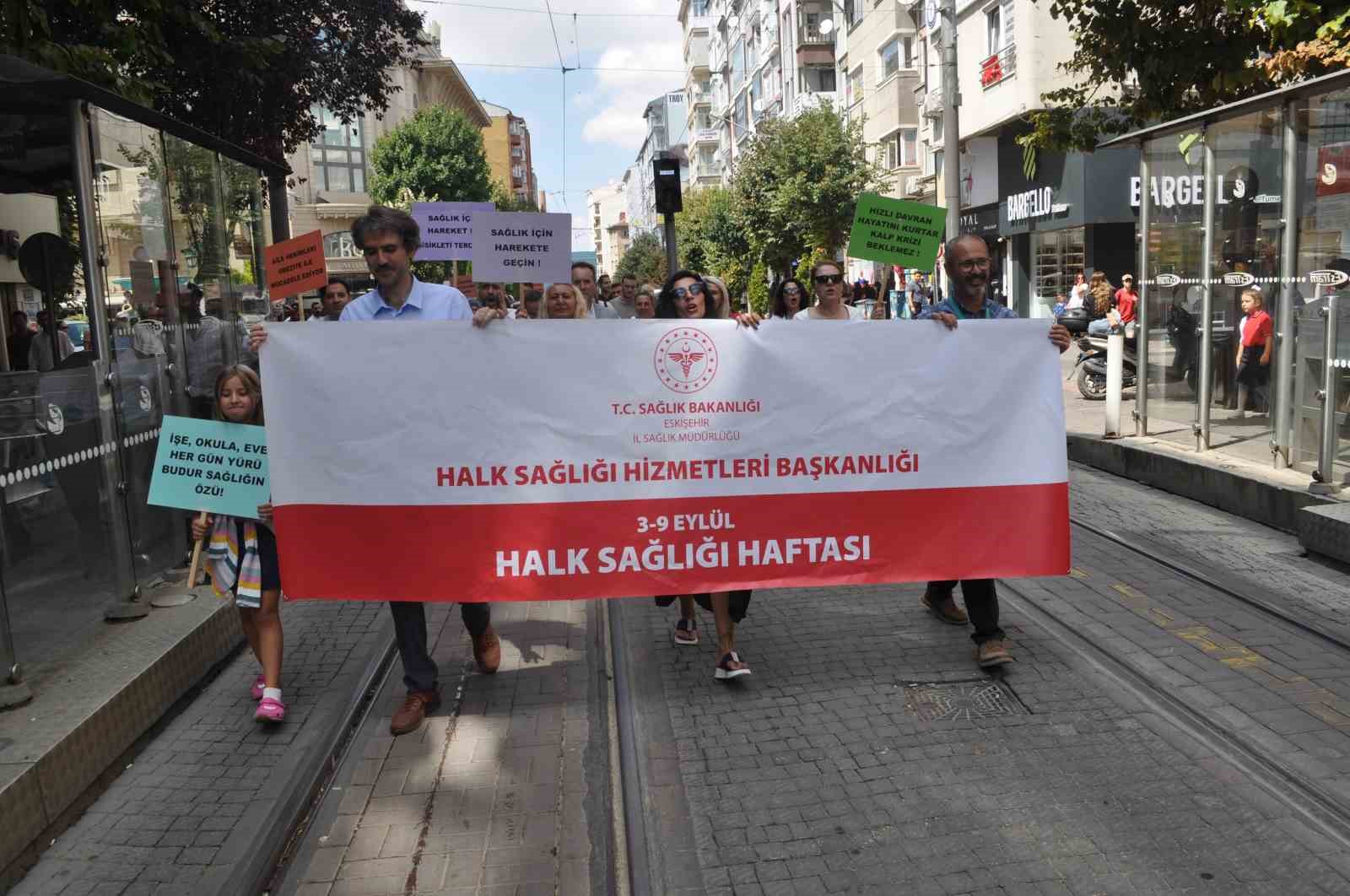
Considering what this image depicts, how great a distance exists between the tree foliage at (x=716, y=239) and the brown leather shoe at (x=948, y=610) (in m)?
31.5

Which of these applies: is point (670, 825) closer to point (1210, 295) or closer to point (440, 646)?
point (440, 646)

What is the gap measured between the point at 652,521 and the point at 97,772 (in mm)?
2392

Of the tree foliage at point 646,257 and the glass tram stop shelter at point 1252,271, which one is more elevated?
the tree foliage at point 646,257

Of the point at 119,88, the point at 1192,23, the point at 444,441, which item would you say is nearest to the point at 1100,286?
the point at 1192,23

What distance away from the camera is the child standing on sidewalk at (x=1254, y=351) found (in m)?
9.29

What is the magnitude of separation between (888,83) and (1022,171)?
10.6 metres

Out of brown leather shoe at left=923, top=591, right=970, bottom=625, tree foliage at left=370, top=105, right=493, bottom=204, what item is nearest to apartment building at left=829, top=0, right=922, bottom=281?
tree foliage at left=370, top=105, right=493, bottom=204

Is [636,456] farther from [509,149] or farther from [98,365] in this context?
[509,149]

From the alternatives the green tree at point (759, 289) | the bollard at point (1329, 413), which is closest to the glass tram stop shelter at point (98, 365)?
the bollard at point (1329, 413)

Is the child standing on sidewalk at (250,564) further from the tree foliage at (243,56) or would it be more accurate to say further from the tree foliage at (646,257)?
the tree foliage at (646,257)

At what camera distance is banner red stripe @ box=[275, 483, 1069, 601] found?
16.3 ft

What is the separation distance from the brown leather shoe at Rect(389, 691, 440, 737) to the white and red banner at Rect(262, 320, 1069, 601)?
0.45 metres

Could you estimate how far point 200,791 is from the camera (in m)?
4.39

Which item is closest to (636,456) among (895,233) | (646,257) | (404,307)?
(404,307)
